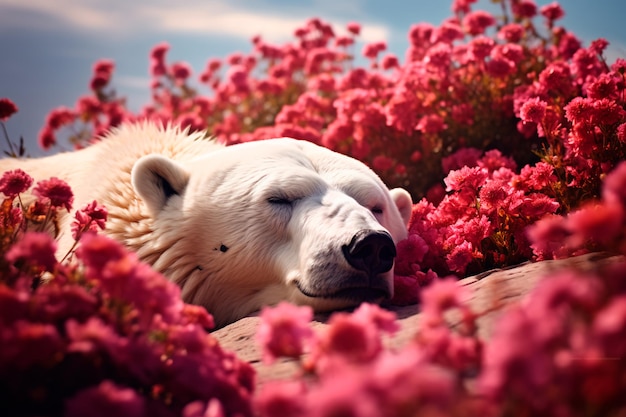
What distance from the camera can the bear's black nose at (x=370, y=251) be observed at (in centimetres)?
264

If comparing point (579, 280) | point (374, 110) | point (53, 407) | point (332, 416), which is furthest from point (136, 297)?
point (374, 110)

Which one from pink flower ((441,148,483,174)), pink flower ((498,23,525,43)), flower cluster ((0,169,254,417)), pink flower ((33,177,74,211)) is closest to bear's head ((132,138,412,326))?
pink flower ((33,177,74,211))

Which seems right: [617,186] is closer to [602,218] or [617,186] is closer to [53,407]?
[602,218]

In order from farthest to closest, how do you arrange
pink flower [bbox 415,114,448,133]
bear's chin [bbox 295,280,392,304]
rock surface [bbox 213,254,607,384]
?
pink flower [bbox 415,114,448,133] → bear's chin [bbox 295,280,392,304] → rock surface [bbox 213,254,607,384]

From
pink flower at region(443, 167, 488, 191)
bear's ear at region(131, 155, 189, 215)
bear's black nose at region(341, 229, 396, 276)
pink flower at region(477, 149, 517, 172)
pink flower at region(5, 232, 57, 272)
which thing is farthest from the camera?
pink flower at region(477, 149, 517, 172)

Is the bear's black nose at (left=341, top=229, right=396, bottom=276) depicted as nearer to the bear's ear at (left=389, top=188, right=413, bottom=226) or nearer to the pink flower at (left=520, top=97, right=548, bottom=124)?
the bear's ear at (left=389, top=188, right=413, bottom=226)

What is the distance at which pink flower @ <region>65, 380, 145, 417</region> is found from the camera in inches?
52.1

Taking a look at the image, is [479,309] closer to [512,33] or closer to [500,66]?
[500,66]

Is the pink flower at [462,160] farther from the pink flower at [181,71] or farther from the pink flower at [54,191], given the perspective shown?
the pink flower at [181,71]

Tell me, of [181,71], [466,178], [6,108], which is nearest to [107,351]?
[466,178]

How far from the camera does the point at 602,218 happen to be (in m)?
1.17

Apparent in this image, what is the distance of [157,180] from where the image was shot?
10.9 feet

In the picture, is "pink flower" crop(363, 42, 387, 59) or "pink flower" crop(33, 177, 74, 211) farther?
"pink flower" crop(363, 42, 387, 59)

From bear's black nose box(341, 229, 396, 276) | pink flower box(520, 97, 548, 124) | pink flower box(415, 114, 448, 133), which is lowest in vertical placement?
bear's black nose box(341, 229, 396, 276)
